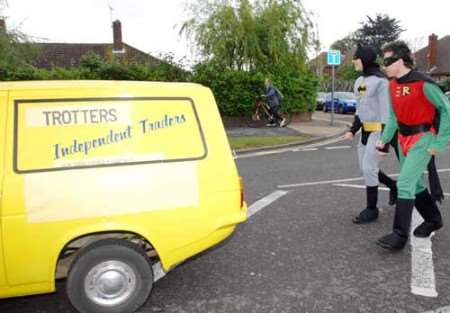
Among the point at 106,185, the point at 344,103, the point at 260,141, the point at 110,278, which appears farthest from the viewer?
the point at 344,103

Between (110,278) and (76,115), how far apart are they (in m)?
1.10

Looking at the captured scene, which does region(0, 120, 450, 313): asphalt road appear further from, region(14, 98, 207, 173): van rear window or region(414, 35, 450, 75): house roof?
region(414, 35, 450, 75): house roof

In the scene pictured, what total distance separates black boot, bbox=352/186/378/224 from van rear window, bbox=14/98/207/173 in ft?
8.69

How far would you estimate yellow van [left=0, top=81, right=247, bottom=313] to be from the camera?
9.05 ft

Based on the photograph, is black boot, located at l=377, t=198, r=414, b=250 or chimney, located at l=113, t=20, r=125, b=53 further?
chimney, located at l=113, t=20, r=125, b=53

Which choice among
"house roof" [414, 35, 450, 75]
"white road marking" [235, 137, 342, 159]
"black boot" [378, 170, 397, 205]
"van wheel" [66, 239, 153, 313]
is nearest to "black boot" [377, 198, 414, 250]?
"black boot" [378, 170, 397, 205]

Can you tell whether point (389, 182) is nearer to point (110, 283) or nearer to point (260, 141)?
point (110, 283)

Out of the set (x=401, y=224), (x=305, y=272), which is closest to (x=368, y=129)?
(x=401, y=224)

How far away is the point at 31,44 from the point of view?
17.2 metres

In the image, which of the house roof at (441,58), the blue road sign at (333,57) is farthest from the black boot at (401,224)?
the house roof at (441,58)

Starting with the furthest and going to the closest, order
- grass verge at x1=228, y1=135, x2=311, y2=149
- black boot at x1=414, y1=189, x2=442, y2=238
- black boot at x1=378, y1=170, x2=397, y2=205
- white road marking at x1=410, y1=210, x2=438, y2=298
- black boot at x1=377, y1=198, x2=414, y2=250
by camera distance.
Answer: grass verge at x1=228, y1=135, x2=311, y2=149 → black boot at x1=378, y1=170, x2=397, y2=205 → black boot at x1=414, y1=189, x2=442, y2=238 → black boot at x1=377, y1=198, x2=414, y2=250 → white road marking at x1=410, y1=210, x2=438, y2=298

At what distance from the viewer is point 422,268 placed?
3.79 m

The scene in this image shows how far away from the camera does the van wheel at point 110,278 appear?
293 cm

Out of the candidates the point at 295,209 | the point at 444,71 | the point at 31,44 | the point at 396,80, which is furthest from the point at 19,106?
the point at 444,71
